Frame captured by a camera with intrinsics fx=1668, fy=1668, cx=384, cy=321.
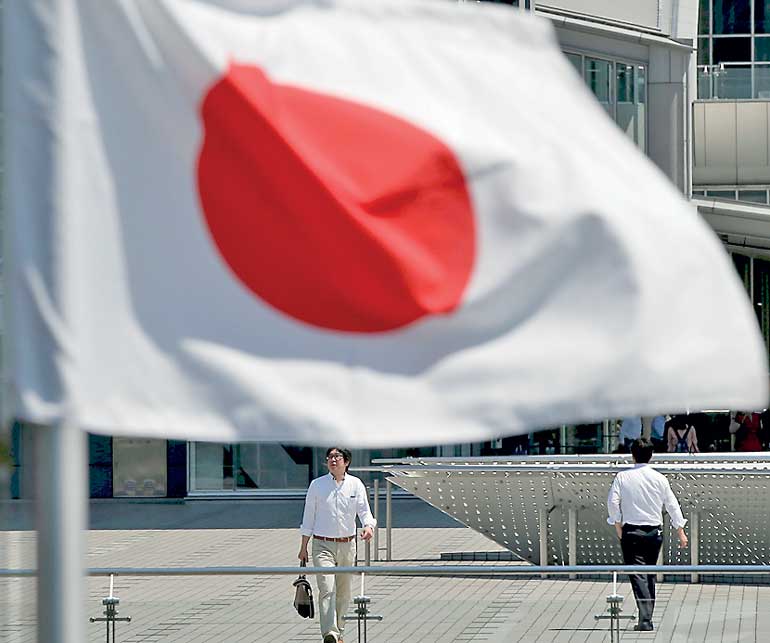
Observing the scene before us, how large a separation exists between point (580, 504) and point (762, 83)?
18.8 meters

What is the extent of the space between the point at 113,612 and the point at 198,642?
572mm

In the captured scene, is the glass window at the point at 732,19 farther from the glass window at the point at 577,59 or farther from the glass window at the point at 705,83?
the glass window at the point at 577,59

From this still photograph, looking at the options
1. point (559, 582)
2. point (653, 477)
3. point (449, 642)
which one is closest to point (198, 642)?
point (449, 642)

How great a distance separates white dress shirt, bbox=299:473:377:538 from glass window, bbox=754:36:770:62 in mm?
27006

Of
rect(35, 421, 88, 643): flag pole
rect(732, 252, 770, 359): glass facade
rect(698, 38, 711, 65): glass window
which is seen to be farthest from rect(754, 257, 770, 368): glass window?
rect(35, 421, 88, 643): flag pole

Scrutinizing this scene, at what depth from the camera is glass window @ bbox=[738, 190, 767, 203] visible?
33844 millimetres

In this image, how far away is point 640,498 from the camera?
13617 mm

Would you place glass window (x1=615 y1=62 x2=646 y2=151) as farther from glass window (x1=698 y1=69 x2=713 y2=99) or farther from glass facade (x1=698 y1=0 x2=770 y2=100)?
glass facade (x1=698 y1=0 x2=770 y2=100)

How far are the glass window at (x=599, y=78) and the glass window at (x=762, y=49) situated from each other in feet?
28.9

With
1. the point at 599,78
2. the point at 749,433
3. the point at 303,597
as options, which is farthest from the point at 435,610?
the point at 749,433

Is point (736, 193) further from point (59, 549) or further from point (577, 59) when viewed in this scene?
point (59, 549)

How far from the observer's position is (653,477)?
13555 mm

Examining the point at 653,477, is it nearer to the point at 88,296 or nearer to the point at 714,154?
the point at 88,296

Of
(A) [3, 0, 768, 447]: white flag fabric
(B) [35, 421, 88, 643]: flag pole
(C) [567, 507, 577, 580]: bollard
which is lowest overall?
(C) [567, 507, 577, 580]: bollard
